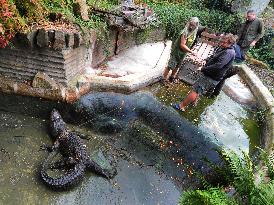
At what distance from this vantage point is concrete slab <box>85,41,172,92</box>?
22.4 feet

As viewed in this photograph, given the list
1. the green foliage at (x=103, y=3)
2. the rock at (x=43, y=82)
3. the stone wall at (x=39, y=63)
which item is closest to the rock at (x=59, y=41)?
the stone wall at (x=39, y=63)

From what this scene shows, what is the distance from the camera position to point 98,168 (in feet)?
19.6

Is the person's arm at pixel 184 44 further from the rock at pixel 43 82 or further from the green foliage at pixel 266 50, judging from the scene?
the green foliage at pixel 266 50

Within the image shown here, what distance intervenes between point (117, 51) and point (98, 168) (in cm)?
330

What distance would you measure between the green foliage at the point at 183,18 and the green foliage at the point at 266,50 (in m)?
1.34

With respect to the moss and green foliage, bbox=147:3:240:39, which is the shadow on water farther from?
green foliage, bbox=147:3:240:39

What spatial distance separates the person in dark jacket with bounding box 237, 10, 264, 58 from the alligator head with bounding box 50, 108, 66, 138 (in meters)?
5.05

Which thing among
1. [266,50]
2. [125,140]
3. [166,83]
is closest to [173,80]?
[166,83]

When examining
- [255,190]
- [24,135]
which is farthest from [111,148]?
[255,190]

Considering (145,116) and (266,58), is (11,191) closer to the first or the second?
(145,116)

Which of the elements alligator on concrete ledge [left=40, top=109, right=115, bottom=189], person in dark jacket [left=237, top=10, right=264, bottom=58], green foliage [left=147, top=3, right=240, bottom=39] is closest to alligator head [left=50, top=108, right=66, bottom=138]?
alligator on concrete ledge [left=40, top=109, right=115, bottom=189]

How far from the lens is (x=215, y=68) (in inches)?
260

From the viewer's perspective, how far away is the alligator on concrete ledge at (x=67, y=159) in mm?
5527

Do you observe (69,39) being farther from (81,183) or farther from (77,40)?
(81,183)
